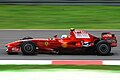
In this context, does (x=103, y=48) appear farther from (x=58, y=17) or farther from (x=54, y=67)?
(x=58, y=17)

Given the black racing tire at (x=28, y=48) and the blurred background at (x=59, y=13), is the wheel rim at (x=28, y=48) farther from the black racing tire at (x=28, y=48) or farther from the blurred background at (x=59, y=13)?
the blurred background at (x=59, y=13)

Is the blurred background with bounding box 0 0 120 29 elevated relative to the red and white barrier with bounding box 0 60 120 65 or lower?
elevated

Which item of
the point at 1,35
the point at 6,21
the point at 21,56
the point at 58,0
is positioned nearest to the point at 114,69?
the point at 21,56

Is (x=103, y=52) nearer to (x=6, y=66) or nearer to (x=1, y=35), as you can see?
(x=6, y=66)

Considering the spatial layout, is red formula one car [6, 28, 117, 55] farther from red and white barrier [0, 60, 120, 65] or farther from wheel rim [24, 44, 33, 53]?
red and white barrier [0, 60, 120, 65]

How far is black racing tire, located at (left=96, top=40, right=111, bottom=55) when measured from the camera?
40.4 ft

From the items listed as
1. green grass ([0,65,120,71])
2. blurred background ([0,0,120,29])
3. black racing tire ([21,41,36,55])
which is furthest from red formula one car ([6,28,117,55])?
blurred background ([0,0,120,29])

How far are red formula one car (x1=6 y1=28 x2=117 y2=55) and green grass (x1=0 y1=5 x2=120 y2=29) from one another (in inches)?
268

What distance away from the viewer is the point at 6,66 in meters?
10.7

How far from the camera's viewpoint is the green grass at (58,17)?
65.2ft
